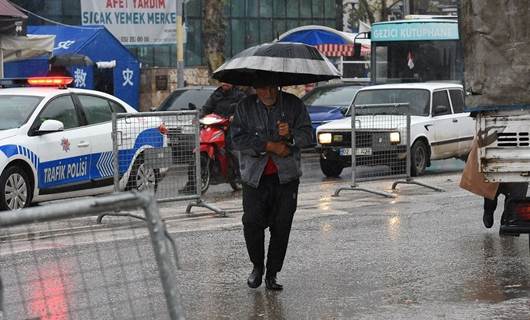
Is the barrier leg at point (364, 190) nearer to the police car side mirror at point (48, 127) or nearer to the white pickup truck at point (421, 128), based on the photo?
the white pickup truck at point (421, 128)

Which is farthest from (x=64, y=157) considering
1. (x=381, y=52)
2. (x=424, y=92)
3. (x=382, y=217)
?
(x=381, y=52)

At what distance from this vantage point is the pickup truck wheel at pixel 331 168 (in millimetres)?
20359

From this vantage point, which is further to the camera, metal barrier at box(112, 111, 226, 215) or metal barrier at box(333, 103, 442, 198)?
metal barrier at box(333, 103, 442, 198)

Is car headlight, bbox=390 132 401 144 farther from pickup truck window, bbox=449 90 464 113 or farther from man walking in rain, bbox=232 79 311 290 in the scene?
man walking in rain, bbox=232 79 311 290

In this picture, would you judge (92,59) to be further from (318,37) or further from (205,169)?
(205,169)

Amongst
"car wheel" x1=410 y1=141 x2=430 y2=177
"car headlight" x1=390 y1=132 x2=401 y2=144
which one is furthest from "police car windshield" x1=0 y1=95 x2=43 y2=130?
"car wheel" x1=410 y1=141 x2=430 y2=177

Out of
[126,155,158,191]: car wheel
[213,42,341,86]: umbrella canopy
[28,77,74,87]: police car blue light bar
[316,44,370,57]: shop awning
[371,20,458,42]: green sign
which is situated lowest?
[126,155,158,191]: car wheel

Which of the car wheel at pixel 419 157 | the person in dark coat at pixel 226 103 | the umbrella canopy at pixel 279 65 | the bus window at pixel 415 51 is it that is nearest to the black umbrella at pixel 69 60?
the bus window at pixel 415 51

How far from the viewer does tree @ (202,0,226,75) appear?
103 ft

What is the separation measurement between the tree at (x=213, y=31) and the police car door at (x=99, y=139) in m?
16.5

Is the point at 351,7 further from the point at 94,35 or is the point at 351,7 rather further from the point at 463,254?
the point at 463,254

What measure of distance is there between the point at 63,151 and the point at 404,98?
8276mm

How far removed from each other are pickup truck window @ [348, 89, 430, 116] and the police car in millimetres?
6613

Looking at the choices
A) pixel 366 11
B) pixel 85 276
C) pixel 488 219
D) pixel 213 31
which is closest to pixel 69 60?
pixel 213 31
